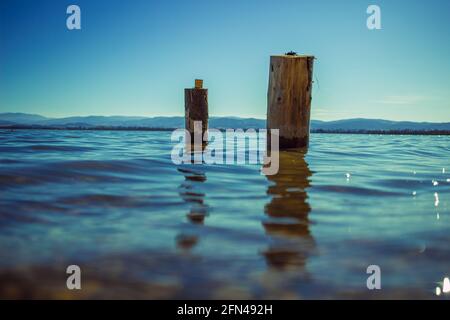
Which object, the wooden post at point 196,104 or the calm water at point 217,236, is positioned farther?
the wooden post at point 196,104

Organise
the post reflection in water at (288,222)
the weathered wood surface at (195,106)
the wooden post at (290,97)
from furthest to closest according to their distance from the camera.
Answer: the weathered wood surface at (195,106), the wooden post at (290,97), the post reflection in water at (288,222)

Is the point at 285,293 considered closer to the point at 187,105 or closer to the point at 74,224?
the point at 74,224

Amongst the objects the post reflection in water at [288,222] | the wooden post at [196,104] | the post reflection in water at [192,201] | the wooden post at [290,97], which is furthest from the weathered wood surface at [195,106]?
the post reflection in water at [288,222]

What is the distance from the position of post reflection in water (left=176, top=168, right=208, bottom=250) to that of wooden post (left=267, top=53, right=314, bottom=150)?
2504 mm

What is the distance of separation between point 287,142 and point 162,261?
5574 mm

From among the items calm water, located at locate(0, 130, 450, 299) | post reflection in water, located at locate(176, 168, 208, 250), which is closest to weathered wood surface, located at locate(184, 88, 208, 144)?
post reflection in water, located at locate(176, 168, 208, 250)

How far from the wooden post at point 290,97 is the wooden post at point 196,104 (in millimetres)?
3594

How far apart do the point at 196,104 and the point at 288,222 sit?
8065 mm

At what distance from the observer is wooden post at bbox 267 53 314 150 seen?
6.95 metres

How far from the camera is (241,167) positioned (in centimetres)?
593

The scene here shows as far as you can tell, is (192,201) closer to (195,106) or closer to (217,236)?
(217,236)

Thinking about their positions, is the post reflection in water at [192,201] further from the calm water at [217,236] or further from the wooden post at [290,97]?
the wooden post at [290,97]

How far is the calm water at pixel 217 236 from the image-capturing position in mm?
1797

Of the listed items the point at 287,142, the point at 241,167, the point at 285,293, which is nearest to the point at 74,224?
the point at 285,293
